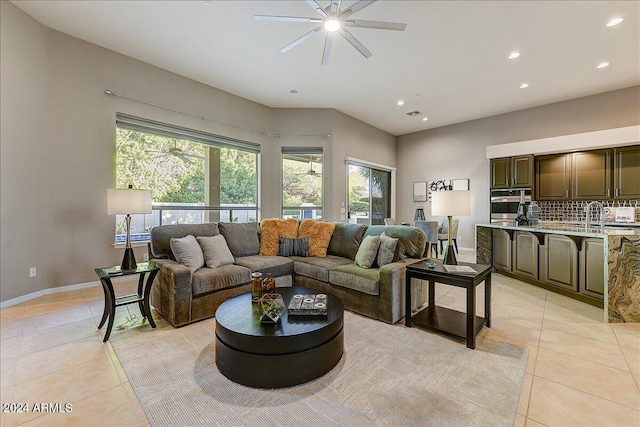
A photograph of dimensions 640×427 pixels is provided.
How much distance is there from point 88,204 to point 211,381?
342 cm

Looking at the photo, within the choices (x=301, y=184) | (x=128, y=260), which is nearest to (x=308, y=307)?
(x=128, y=260)

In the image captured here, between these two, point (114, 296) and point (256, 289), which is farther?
point (114, 296)

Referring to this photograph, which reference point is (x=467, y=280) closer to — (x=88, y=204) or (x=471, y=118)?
(x=88, y=204)

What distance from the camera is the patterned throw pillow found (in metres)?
3.81

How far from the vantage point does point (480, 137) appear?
6652 mm

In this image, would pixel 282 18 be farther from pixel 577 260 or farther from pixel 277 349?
pixel 577 260

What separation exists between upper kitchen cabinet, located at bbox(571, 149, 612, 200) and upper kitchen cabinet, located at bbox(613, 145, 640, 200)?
3.4 inches

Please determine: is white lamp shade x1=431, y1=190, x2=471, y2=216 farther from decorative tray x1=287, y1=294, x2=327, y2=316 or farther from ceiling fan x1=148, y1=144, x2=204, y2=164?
ceiling fan x1=148, y1=144, x2=204, y2=164

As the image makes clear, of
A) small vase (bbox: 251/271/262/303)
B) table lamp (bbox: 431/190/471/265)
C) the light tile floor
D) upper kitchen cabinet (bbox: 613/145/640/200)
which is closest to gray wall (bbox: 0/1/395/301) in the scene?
the light tile floor

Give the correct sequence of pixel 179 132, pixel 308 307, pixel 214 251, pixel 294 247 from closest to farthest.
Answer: pixel 308 307 < pixel 214 251 < pixel 294 247 < pixel 179 132

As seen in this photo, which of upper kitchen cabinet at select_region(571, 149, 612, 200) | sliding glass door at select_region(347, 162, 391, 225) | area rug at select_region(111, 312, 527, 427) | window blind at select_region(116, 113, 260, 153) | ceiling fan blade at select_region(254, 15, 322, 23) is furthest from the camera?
sliding glass door at select_region(347, 162, 391, 225)

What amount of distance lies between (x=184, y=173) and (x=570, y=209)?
756 cm

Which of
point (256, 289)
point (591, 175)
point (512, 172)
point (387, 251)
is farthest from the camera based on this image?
point (512, 172)

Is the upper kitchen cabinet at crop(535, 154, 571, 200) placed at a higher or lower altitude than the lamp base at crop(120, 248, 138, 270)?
higher
